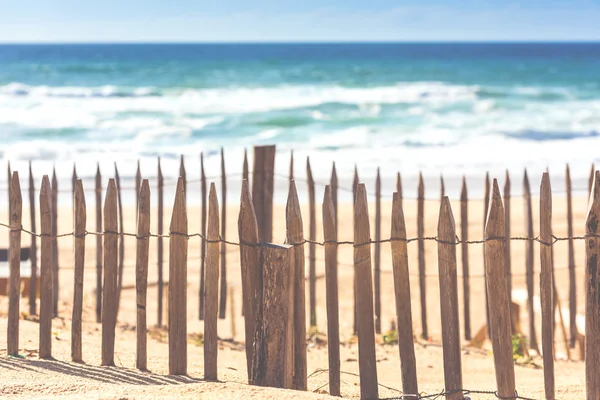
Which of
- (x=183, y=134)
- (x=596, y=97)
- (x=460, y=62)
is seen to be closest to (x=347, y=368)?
(x=183, y=134)

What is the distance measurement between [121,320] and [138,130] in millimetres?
14286

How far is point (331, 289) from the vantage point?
3.60 meters

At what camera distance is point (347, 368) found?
5.23 m

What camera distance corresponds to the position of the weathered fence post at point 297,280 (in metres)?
3.46

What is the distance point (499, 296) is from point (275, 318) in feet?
3.27

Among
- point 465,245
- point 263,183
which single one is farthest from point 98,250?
point 465,245

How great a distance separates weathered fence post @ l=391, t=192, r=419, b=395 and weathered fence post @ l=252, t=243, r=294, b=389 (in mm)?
473

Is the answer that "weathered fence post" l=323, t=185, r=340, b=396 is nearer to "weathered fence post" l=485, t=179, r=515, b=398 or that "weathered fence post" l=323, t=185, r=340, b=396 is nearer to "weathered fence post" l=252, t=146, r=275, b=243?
"weathered fence post" l=485, t=179, r=515, b=398

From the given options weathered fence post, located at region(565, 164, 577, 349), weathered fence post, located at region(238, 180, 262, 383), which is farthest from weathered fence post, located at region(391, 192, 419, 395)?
weathered fence post, located at region(565, 164, 577, 349)

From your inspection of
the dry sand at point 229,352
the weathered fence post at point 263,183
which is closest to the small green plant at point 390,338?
the dry sand at point 229,352

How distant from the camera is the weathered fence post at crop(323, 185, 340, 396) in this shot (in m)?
3.48

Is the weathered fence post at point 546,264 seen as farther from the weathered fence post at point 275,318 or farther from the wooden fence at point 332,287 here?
the weathered fence post at point 275,318

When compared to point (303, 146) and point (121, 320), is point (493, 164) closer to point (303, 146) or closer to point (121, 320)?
point (303, 146)

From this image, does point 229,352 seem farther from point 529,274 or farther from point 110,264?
point 529,274
